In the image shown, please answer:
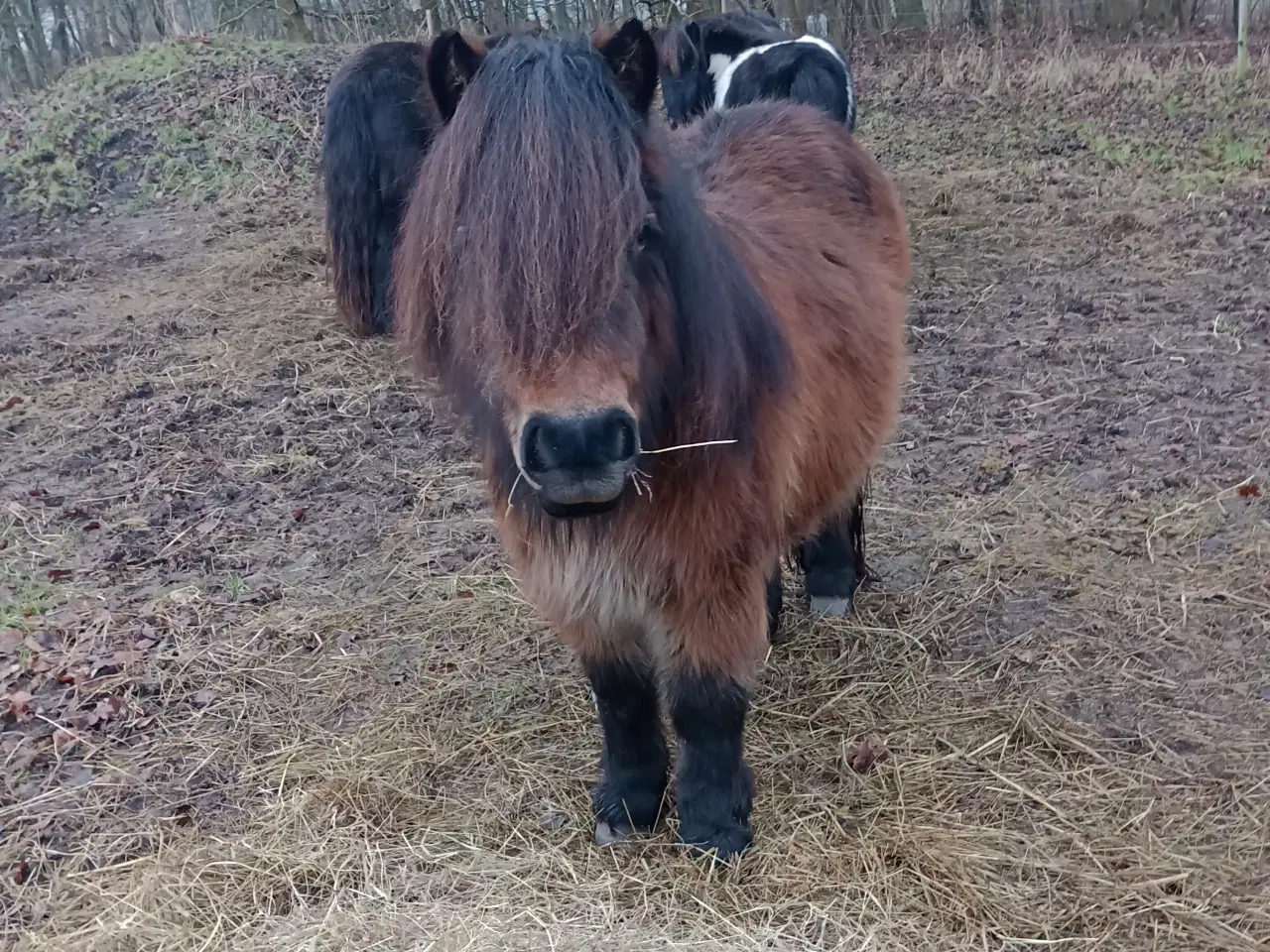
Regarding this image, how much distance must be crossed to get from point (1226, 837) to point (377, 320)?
5335 mm

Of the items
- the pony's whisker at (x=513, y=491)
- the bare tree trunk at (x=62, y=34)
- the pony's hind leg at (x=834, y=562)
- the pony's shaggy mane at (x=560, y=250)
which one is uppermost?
the bare tree trunk at (x=62, y=34)

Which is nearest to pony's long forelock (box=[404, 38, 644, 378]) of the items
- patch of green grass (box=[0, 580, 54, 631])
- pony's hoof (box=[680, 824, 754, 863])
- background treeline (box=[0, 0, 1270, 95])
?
pony's hoof (box=[680, 824, 754, 863])

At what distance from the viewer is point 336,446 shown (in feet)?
17.6

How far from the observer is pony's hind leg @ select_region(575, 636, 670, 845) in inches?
108

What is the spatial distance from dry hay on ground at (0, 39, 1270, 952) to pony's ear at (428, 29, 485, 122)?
184 cm

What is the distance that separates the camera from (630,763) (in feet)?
9.21

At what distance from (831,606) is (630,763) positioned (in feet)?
4.10

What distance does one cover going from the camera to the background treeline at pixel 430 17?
1382 cm

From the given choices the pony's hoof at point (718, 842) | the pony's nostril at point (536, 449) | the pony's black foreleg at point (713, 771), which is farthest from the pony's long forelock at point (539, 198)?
the pony's hoof at point (718, 842)

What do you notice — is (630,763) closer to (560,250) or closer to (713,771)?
(713,771)

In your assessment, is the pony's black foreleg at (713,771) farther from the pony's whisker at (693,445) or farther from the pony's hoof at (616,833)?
the pony's whisker at (693,445)

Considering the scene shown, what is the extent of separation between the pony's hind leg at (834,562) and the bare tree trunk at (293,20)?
12.7 m

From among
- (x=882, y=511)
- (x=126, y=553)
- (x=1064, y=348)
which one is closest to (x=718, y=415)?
(x=882, y=511)

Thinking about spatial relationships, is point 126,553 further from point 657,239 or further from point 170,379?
point 657,239
